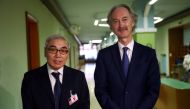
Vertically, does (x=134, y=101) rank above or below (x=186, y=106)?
above

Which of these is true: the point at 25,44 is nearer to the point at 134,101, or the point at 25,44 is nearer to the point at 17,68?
the point at 17,68

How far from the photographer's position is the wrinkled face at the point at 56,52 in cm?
175

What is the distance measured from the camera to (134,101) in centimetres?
190

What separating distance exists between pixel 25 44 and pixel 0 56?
1285 mm

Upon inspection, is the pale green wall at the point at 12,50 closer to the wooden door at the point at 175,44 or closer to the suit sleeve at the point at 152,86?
the suit sleeve at the point at 152,86

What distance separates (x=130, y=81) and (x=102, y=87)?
230 millimetres

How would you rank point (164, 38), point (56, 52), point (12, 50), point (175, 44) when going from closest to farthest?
point (56, 52) < point (12, 50) < point (175, 44) < point (164, 38)

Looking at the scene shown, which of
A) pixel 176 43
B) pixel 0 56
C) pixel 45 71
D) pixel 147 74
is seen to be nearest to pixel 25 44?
pixel 0 56

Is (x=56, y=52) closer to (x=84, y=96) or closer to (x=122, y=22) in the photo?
(x=84, y=96)

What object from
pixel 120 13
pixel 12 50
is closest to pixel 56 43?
pixel 120 13

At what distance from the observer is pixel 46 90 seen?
5.79 ft

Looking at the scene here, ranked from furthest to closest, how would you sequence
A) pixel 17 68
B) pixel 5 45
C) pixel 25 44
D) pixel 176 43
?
1. pixel 176 43
2. pixel 25 44
3. pixel 17 68
4. pixel 5 45

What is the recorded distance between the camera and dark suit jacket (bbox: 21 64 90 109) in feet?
5.75

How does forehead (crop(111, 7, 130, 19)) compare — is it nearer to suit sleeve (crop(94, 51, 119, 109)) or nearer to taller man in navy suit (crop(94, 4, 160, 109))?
taller man in navy suit (crop(94, 4, 160, 109))
